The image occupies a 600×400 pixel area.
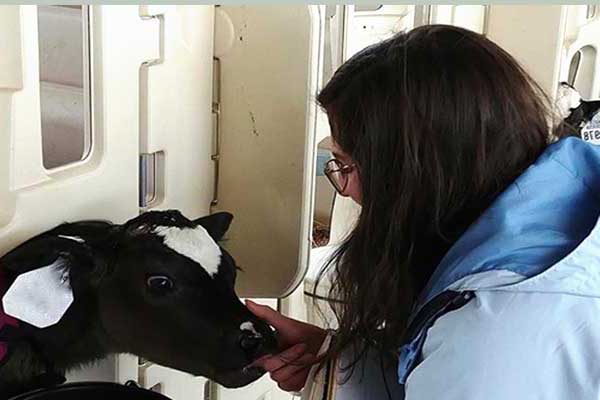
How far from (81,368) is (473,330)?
50 cm

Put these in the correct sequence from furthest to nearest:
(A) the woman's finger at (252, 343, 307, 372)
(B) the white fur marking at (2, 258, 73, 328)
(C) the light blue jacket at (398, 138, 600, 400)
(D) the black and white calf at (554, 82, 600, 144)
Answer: (D) the black and white calf at (554, 82, 600, 144), (A) the woman's finger at (252, 343, 307, 372), (B) the white fur marking at (2, 258, 73, 328), (C) the light blue jacket at (398, 138, 600, 400)

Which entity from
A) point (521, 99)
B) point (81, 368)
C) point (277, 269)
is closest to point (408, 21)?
point (277, 269)

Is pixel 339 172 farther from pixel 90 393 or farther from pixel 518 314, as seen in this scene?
pixel 90 393

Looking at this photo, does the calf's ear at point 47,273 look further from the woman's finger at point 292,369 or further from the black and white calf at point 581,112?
the black and white calf at point 581,112

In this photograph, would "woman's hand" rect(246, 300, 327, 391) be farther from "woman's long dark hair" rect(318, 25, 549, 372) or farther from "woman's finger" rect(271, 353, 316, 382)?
"woman's long dark hair" rect(318, 25, 549, 372)

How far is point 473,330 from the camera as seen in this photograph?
87 cm

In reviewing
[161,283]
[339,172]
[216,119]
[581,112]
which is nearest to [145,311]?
[161,283]

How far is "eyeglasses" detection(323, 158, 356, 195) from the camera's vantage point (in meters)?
0.99

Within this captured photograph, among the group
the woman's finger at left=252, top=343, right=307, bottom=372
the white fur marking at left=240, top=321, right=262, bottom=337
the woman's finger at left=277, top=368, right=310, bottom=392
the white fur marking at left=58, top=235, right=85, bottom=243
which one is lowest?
the woman's finger at left=277, top=368, right=310, bottom=392

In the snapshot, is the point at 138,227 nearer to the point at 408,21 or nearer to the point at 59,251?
the point at 59,251

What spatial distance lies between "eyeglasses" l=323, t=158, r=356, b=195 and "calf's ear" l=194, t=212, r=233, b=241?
0.19m

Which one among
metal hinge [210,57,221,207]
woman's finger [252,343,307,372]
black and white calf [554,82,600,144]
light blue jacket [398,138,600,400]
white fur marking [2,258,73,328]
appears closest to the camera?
light blue jacket [398,138,600,400]

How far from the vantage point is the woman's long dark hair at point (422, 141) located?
941 mm

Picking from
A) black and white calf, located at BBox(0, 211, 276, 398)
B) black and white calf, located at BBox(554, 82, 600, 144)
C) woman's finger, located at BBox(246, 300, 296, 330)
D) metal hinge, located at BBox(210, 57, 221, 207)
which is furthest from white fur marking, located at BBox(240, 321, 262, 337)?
black and white calf, located at BBox(554, 82, 600, 144)
